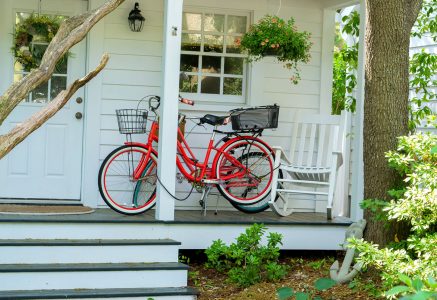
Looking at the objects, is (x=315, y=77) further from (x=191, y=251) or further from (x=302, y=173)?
(x=191, y=251)

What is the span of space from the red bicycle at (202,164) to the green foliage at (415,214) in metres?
2.29

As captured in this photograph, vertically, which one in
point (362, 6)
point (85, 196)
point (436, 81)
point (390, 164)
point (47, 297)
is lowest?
point (47, 297)

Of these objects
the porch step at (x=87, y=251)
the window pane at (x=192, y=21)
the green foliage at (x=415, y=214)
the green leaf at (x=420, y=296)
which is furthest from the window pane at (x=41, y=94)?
the green leaf at (x=420, y=296)

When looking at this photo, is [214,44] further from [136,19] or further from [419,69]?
[419,69]

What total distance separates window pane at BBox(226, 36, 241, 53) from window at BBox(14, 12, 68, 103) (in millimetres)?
1722

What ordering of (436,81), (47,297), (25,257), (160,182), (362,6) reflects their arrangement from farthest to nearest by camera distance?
(436,81), (362,6), (160,182), (25,257), (47,297)

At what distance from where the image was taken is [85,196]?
8484mm

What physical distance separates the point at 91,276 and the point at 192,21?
3367mm

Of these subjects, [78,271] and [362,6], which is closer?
[78,271]

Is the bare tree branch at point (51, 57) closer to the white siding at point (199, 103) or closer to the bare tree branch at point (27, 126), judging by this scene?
the bare tree branch at point (27, 126)

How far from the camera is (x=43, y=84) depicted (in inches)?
334

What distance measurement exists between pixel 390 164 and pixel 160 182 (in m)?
2.08

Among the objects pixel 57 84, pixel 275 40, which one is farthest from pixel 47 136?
pixel 275 40

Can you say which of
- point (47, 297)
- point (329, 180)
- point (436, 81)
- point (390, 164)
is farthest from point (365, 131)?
point (47, 297)
